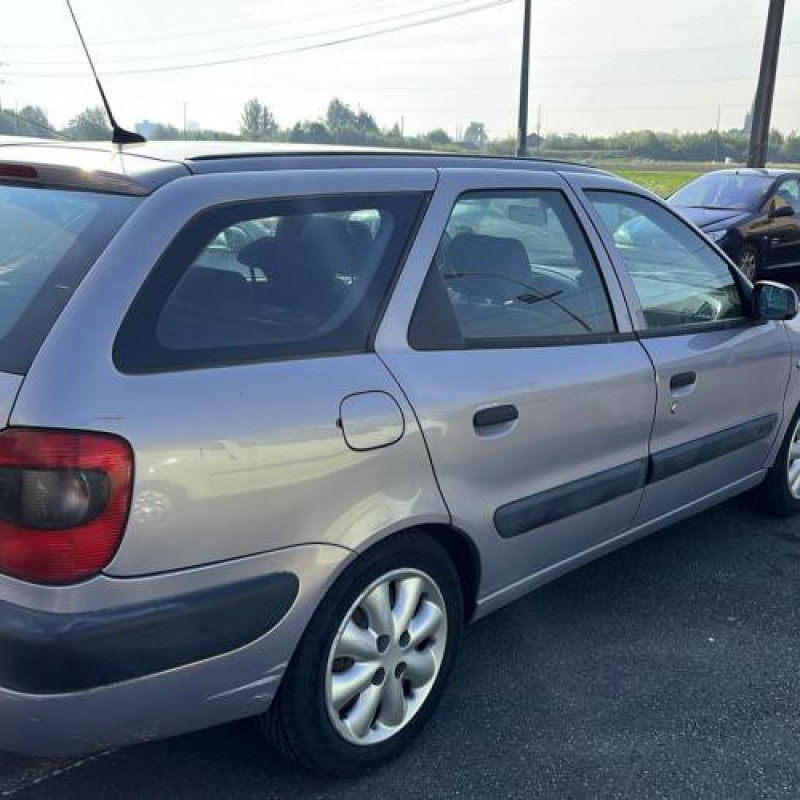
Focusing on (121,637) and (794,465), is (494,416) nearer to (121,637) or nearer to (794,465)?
(121,637)

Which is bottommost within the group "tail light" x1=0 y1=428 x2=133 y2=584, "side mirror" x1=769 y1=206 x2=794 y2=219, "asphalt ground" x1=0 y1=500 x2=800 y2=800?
"side mirror" x1=769 y1=206 x2=794 y2=219

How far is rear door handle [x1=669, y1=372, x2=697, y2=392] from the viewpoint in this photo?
10.4ft

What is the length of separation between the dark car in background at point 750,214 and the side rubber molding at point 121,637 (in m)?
9.44

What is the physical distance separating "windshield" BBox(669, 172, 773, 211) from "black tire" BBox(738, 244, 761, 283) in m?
0.60

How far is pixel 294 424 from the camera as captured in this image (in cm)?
202

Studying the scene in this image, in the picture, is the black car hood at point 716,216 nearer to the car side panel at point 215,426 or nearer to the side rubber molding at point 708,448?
the side rubber molding at point 708,448

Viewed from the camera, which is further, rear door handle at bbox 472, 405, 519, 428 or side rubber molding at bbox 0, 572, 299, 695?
rear door handle at bbox 472, 405, 519, 428

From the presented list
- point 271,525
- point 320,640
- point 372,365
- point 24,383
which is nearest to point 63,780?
point 320,640

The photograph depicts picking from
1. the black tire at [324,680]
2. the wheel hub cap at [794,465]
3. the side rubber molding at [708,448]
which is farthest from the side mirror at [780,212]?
the black tire at [324,680]

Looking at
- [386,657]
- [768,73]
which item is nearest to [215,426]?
[386,657]

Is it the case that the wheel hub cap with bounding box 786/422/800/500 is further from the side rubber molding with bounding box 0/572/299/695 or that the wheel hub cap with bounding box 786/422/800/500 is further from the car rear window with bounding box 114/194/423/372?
the side rubber molding with bounding box 0/572/299/695

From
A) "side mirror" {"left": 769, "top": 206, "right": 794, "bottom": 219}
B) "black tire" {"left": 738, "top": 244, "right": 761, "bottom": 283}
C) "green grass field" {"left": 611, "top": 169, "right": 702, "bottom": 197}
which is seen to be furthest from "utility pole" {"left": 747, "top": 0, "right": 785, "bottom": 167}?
"black tire" {"left": 738, "top": 244, "right": 761, "bottom": 283}

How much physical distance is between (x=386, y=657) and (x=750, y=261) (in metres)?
9.64

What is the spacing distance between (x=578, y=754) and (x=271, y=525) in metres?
1.21
